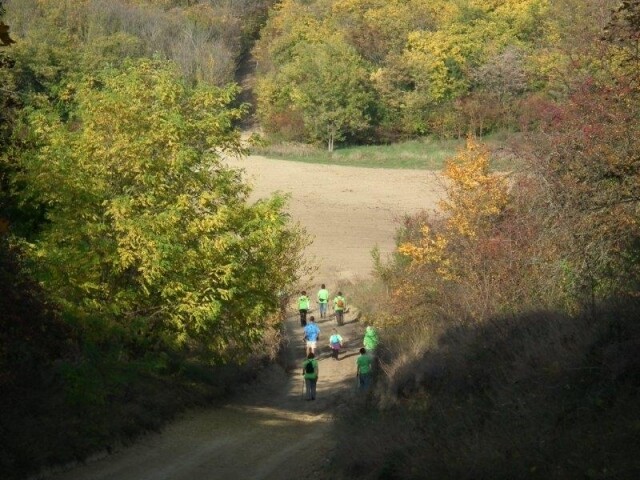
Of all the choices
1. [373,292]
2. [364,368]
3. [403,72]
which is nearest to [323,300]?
[373,292]

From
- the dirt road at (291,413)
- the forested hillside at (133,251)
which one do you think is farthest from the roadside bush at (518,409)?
the forested hillside at (133,251)

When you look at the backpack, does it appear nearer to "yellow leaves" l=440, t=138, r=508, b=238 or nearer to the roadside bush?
"yellow leaves" l=440, t=138, r=508, b=238

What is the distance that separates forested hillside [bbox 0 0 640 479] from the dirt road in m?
0.75

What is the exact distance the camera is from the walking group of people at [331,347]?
24.6 metres

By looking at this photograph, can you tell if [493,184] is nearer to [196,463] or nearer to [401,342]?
[401,342]

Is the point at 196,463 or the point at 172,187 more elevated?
the point at 172,187

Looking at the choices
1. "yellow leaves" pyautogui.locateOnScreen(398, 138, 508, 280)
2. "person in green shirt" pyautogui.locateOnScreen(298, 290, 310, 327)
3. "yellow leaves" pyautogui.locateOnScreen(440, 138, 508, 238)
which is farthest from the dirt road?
"yellow leaves" pyautogui.locateOnScreen(440, 138, 508, 238)

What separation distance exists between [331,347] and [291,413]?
321 inches

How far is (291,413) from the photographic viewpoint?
86.7ft

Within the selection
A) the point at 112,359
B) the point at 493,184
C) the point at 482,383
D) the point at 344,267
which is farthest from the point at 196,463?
the point at 344,267

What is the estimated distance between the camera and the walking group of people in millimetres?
24625

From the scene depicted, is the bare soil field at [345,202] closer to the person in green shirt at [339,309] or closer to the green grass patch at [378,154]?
the green grass patch at [378,154]

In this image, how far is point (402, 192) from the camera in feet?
213

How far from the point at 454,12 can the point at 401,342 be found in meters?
75.4
